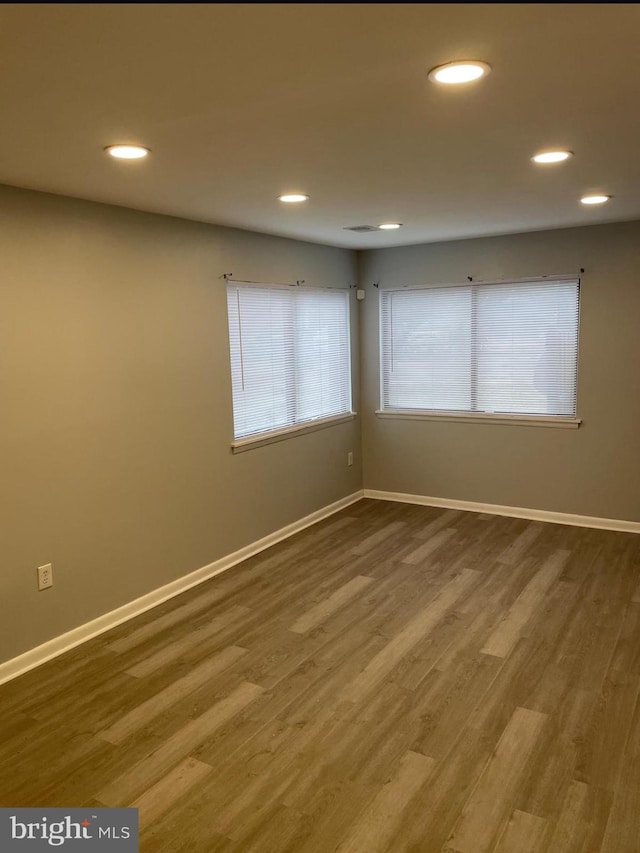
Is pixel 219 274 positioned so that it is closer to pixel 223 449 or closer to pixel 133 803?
pixel 223 449

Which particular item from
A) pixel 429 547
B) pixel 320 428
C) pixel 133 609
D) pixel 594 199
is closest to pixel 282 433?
pixel 320 428

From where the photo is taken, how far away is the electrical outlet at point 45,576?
314 centimetres

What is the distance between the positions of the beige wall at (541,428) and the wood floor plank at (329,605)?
1748 millimetres

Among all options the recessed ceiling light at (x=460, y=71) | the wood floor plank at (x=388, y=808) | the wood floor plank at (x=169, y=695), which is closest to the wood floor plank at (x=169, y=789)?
the wood floor plank at (x=169, y=695)

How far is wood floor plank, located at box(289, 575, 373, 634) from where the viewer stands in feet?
11.4

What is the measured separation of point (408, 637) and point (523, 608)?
74 centimetres

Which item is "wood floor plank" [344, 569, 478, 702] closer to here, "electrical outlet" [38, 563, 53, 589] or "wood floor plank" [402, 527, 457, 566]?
"wood floor plank" [402, 527, 457, 566]

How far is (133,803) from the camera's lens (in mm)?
2203

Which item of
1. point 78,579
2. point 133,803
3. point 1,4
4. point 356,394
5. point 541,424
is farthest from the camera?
point 356,394

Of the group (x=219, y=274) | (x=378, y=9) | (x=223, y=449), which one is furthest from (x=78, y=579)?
(x=378, y=9)

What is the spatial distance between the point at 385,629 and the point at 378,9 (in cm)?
287

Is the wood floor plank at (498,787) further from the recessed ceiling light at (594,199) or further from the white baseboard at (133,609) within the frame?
the recessed ceiling light at (594,199)

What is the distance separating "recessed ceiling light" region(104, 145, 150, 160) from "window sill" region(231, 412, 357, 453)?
2.22 metres

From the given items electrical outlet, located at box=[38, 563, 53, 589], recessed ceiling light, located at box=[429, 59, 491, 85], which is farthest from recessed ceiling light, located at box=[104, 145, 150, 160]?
electrical outlet, located at box=[38, 563, 53, 589]
